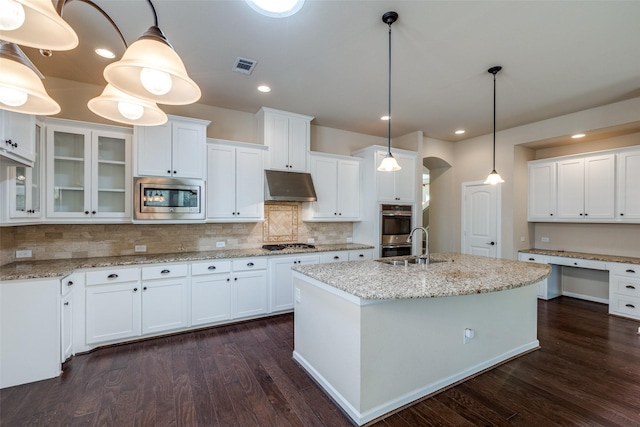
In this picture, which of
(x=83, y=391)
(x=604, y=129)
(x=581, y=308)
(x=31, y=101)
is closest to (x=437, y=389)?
(x=83, y=391)

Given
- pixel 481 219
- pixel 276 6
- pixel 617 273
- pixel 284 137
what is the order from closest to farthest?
pixel 276 6
pixel 617 273
pixel 284 137
pixel 481 219

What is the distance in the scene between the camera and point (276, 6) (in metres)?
1.35

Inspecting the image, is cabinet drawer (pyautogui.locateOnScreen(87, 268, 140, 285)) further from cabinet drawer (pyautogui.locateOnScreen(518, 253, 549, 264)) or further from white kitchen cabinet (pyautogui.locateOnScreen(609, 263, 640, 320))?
white kitchen cabinet (pyautogui.locateOnScreen(609, 263, 640, 320))

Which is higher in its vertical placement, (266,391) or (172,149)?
(172,149)

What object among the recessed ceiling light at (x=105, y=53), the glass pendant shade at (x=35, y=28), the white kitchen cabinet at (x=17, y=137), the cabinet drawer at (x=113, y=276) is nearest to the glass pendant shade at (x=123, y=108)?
the glass pendant shade at (x=35, y=28)

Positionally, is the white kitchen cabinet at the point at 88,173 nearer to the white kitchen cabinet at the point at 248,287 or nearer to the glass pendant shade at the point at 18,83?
the white kitchen cabinet at the point at 248,287

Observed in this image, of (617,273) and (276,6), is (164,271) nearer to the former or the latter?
(276,6)

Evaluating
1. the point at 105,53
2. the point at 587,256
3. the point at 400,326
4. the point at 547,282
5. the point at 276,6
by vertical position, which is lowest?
the point at 547,282

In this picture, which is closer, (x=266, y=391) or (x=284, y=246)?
(x=266, y=391)

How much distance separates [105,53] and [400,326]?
3720 millimetres

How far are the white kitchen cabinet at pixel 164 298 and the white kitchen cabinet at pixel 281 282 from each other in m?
1.07

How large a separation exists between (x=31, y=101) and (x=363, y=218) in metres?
4.28

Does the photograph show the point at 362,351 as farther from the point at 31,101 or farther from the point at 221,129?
the point at 221,129

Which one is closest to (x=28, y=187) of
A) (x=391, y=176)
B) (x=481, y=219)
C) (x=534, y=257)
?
(x=391, y=176)
